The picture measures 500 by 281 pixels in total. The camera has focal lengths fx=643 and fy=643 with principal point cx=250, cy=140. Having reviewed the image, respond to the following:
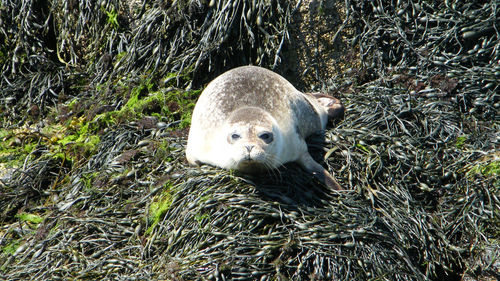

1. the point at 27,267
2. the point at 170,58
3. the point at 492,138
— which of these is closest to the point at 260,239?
the point at 27,267

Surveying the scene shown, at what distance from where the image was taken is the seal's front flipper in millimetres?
4566

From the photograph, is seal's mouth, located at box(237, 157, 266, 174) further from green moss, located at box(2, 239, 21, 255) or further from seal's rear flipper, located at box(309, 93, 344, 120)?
green moss, located at box(2, 239, 21, 255)

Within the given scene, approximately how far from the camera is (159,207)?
4.50 metres

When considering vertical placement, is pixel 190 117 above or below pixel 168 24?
below

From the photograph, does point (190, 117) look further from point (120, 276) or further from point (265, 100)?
point (120, 276)

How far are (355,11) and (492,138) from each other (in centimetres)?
178

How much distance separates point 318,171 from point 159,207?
116 cm

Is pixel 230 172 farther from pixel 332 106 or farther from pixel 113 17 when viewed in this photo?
pixel 113 17

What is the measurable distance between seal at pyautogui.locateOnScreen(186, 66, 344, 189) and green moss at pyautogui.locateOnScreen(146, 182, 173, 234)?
324mm

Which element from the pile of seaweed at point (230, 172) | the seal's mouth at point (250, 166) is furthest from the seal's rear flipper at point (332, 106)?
the seal's mouth at point (250, 166)

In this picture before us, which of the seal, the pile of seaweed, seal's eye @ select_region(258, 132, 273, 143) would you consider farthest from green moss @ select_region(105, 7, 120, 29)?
seal's eye @ select_region(258, 132, 273, 143)

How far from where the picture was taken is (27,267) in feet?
14.4

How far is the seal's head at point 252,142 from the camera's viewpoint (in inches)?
161

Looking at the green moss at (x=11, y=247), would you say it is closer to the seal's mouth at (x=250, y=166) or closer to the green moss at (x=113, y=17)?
the seal's mouth at (x=250, y=166)
